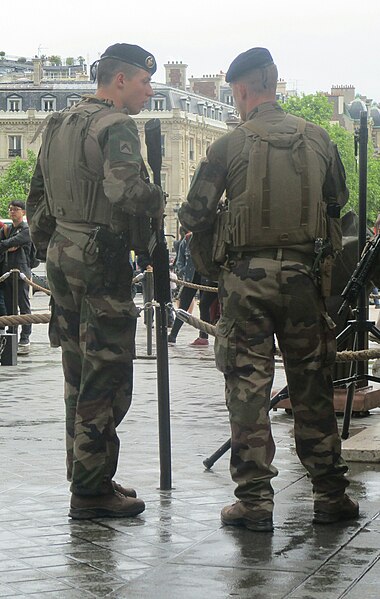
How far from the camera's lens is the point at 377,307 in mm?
31594

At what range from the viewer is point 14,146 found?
12162cm

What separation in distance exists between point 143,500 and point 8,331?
10484mm

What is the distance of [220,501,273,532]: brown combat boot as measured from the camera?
6164mm

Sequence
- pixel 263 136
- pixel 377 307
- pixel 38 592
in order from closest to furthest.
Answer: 1. pixel 38 592
2. pixel 263 136
3. pixel 377 307

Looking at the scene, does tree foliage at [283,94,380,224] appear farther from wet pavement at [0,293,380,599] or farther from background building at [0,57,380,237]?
wet pavement at [0,293,380,599]

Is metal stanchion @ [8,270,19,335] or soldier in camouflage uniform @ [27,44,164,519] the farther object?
metal stanchion @ [8,270,19,335]

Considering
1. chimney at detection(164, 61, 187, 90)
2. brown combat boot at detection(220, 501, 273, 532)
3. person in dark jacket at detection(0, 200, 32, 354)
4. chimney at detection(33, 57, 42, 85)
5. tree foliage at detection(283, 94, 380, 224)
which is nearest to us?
brown combat boot at detection(220, 501, 273, 532)

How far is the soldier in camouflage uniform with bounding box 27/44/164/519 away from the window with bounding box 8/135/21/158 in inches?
4547

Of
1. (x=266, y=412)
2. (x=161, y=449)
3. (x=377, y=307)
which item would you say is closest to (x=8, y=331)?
(x=161, y=449)

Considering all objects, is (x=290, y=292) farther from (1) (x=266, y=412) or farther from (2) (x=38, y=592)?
(2) (x=38, y=592)

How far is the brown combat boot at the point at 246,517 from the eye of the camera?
6.16 meters

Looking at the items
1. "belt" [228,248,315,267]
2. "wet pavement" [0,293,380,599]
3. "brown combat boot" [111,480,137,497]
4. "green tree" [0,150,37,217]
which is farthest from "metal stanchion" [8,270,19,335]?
"green tree" [0,150,37,217]

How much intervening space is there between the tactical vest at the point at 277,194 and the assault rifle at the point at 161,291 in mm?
569

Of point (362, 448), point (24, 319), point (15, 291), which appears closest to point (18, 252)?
point (15, 291)
